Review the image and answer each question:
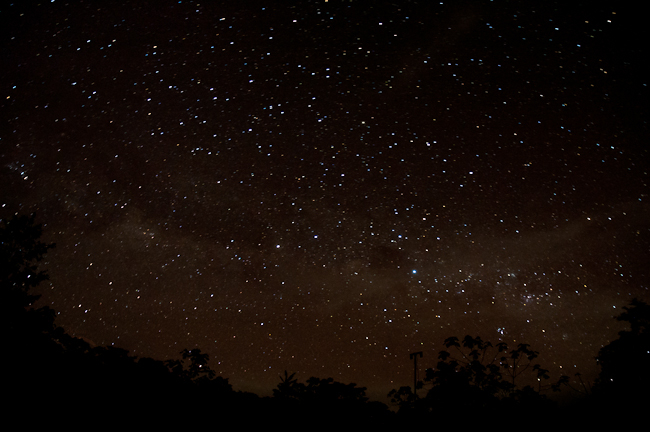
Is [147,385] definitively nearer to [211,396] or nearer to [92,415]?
[211,396]

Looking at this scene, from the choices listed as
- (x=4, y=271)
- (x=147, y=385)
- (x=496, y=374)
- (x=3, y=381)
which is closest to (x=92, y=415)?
(x=3, y=381)

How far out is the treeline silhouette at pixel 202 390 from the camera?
5.23 metres

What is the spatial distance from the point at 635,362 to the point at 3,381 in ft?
40.9

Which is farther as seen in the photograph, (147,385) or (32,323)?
(147,385)

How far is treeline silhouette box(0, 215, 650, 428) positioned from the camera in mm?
5234

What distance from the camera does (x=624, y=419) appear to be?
596 centimetres

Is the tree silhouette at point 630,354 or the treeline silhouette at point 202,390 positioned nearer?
the treeline silhouette at point 202,390

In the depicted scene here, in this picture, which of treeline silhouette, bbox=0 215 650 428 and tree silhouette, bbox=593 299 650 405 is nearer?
treeline silhouette, bbox=0 215 650 428

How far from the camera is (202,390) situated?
27.7 feet

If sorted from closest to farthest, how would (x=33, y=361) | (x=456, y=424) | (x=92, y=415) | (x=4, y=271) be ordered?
(x=92, y=415) < (x=33, y=361) < (x=456, y=424) < (x=4, y=271)

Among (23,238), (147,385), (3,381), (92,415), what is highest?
(23,238)

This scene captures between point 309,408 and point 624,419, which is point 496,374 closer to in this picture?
point 624,419

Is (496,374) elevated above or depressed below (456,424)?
below

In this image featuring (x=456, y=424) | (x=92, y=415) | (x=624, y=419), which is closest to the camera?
(x=92, y=415)
